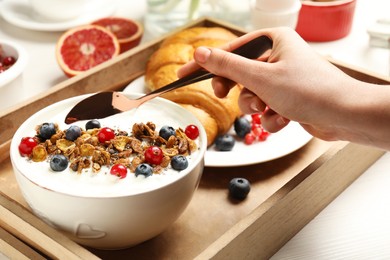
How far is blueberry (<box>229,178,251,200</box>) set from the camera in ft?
3.47

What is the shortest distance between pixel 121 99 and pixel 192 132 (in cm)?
14

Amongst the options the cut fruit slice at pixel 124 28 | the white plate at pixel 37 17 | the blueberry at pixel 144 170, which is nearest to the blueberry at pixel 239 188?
the blueberry at pixel 144 170

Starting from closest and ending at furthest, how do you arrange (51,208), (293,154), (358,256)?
1. (51,208)
2. (358,256)
3. (293,154)

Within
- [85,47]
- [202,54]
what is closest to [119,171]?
[202,54]

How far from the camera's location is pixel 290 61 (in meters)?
0.94

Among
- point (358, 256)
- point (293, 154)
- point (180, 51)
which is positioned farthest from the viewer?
point (180, 51)

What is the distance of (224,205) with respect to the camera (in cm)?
106

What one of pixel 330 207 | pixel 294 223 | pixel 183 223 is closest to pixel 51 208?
pixel 183 223

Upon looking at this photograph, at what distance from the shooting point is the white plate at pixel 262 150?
111 centimetres

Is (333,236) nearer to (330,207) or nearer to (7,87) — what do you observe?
(330,207)

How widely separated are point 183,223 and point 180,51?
0.43 meters

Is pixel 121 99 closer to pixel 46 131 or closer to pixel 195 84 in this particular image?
pixel 46 131

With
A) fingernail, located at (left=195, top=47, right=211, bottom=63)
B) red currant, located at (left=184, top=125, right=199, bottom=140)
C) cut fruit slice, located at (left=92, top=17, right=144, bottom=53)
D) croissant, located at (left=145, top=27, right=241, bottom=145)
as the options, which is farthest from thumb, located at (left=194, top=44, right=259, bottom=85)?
cut fruit slice, located at (left=92, top=17, right=144, bottom=53)

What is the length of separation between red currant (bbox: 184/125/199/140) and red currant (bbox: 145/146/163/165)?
0.08 meters
